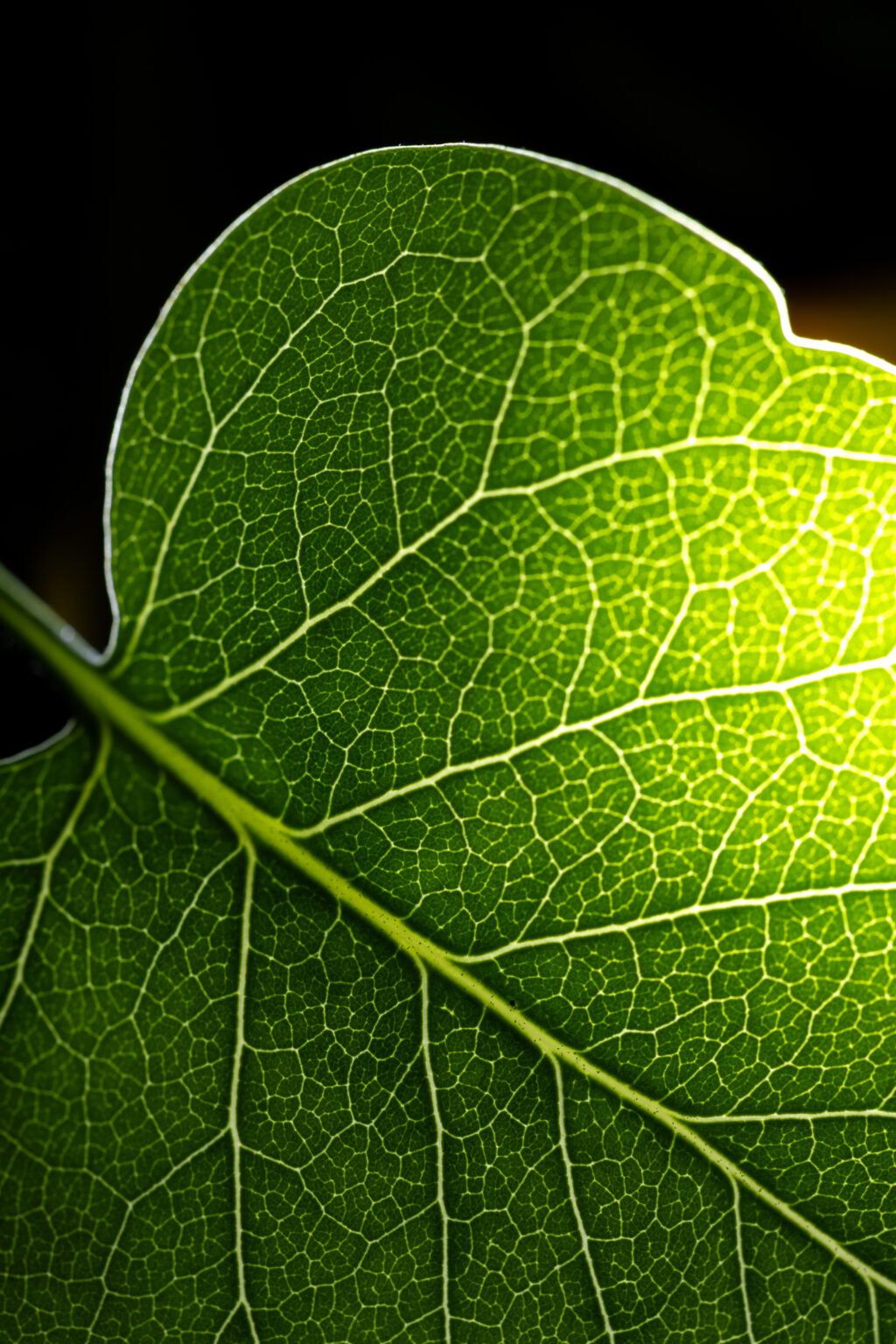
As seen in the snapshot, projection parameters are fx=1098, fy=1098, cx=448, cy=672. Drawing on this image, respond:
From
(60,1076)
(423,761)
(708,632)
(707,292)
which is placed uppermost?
(707,292)

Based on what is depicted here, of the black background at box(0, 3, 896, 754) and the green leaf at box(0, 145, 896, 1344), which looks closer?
the green leaf at box(0, 145, 896, 1344)

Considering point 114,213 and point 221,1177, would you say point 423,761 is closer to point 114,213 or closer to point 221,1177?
point 221,1177

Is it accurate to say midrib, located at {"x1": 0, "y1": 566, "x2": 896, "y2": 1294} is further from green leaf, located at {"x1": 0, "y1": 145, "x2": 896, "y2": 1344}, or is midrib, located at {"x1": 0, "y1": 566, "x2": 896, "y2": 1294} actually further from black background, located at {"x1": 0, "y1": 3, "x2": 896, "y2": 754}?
black background, located at {"x1": 0, "y1": 3, "x2": 896, "y2": 754}

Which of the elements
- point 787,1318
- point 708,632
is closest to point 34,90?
point 708,632

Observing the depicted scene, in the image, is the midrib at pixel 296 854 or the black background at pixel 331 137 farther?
the black background at pixel 331 137

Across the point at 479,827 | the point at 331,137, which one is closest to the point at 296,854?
the point at 479,827

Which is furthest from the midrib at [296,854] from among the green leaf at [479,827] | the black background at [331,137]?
the black background at [331,137]

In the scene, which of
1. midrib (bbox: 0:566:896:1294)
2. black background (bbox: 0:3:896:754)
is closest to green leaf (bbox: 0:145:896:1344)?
midrib (bbox: 0:566:896:1294)

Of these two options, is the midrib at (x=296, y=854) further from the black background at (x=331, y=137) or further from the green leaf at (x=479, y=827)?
the black background at (x=331, y=137)
